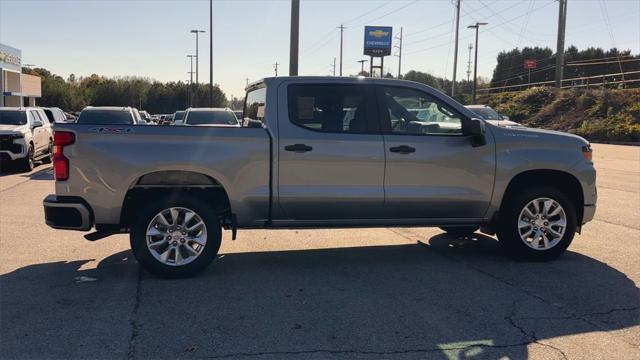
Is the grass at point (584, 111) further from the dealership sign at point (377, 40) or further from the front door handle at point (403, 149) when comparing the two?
the front door handle at point (403, 149)

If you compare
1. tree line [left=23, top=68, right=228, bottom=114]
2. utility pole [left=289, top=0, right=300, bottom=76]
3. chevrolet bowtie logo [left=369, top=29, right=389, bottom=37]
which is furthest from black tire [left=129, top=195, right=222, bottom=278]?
tree line [left=23, top=68, right=228, bottom=114]

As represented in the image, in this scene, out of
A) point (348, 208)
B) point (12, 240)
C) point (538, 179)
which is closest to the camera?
point (348, 208)

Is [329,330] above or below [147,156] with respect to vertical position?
below

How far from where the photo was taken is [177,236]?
5.93 metres

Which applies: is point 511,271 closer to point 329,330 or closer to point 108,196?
point 329,330

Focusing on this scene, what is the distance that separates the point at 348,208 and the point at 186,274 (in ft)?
5.90

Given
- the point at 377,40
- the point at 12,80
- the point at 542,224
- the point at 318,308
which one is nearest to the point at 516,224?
the point at 542,224

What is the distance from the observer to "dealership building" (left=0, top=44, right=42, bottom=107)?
4916cm

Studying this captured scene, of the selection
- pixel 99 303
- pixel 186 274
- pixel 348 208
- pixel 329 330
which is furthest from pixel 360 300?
pixel 99 303

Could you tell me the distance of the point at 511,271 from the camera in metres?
6.38

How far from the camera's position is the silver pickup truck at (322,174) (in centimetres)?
576

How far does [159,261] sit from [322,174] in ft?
6.10

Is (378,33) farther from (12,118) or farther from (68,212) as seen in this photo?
(68,212)

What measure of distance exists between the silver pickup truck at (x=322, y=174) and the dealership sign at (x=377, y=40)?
2185 inches
